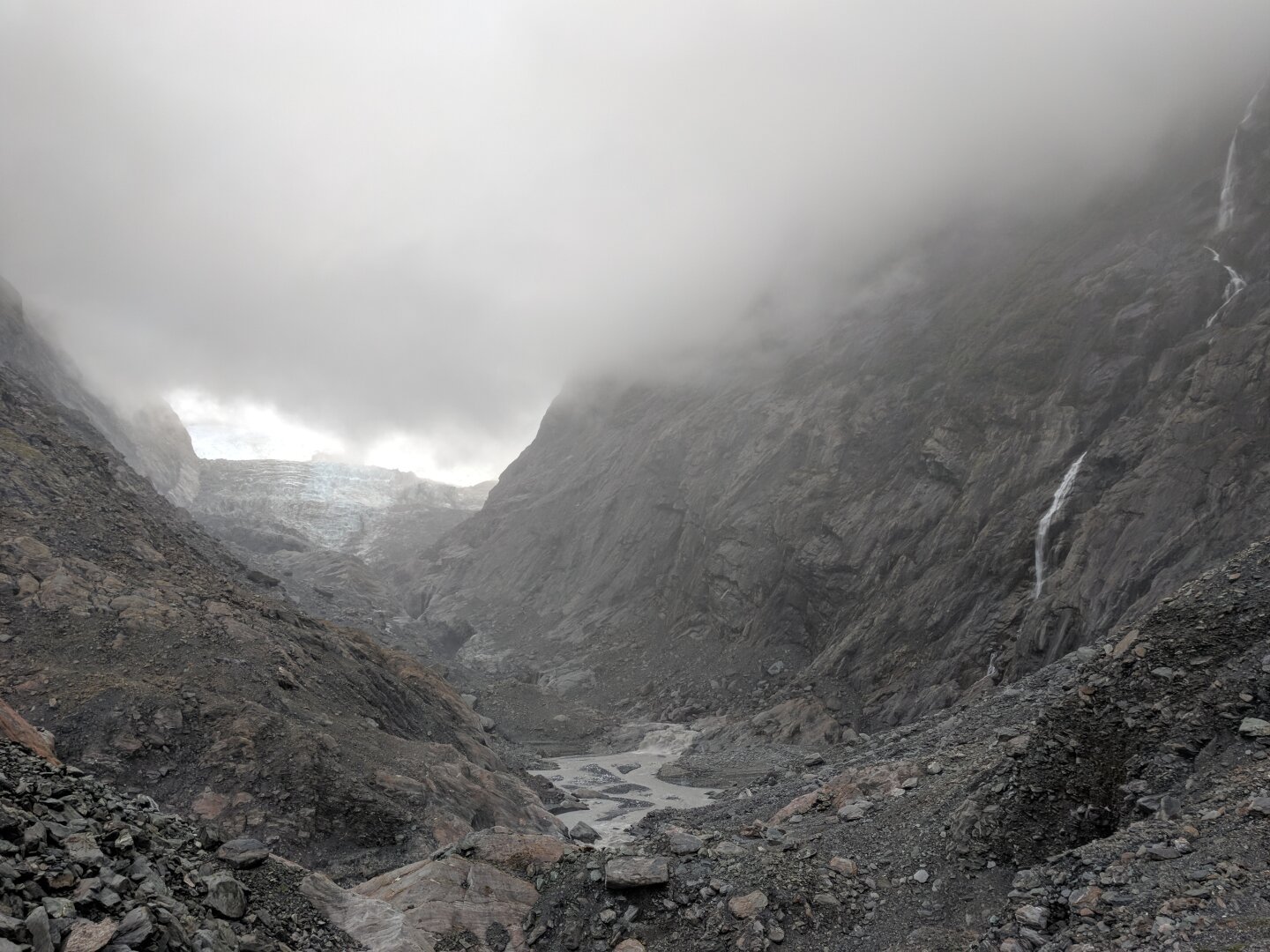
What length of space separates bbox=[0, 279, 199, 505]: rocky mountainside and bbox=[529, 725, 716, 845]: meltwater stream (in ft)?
191

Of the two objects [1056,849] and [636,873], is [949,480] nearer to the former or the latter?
[1056,849]

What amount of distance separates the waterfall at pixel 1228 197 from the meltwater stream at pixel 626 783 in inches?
2413

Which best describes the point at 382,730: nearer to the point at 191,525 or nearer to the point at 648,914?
the point at 648,914

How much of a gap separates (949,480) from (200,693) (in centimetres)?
5871

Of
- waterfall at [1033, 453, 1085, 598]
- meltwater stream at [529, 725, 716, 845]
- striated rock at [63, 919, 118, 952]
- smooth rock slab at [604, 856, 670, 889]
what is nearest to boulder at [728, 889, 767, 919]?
smooth rock slab at [604, 856, 670, 889]

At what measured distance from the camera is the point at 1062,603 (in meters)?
43.2

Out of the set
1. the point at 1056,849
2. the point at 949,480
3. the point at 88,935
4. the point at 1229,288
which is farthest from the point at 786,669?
the point at 88,935

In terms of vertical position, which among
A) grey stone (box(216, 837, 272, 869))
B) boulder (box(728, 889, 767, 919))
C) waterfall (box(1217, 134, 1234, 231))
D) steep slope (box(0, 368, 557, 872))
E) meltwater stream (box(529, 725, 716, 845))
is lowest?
meltwater stream (box(529, 725, 716, 845))

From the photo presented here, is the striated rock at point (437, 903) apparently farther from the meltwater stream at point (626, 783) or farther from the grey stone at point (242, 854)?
the meltwater stream at point (626, 783)

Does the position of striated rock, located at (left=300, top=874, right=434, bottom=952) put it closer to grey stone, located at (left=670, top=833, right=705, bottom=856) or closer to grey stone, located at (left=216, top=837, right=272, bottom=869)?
grey stone, located at (left=216, top=837, right=272, bottom=869)

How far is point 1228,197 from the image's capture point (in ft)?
197

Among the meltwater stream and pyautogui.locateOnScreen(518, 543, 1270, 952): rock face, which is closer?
pyautogui.locateOnScreen(518, 543, 1270, 952): rock face

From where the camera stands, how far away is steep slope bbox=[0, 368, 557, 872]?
2042 centimetres

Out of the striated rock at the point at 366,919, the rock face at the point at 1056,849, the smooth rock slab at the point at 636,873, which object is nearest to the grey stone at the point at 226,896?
the striated rock at the point at 366,919
